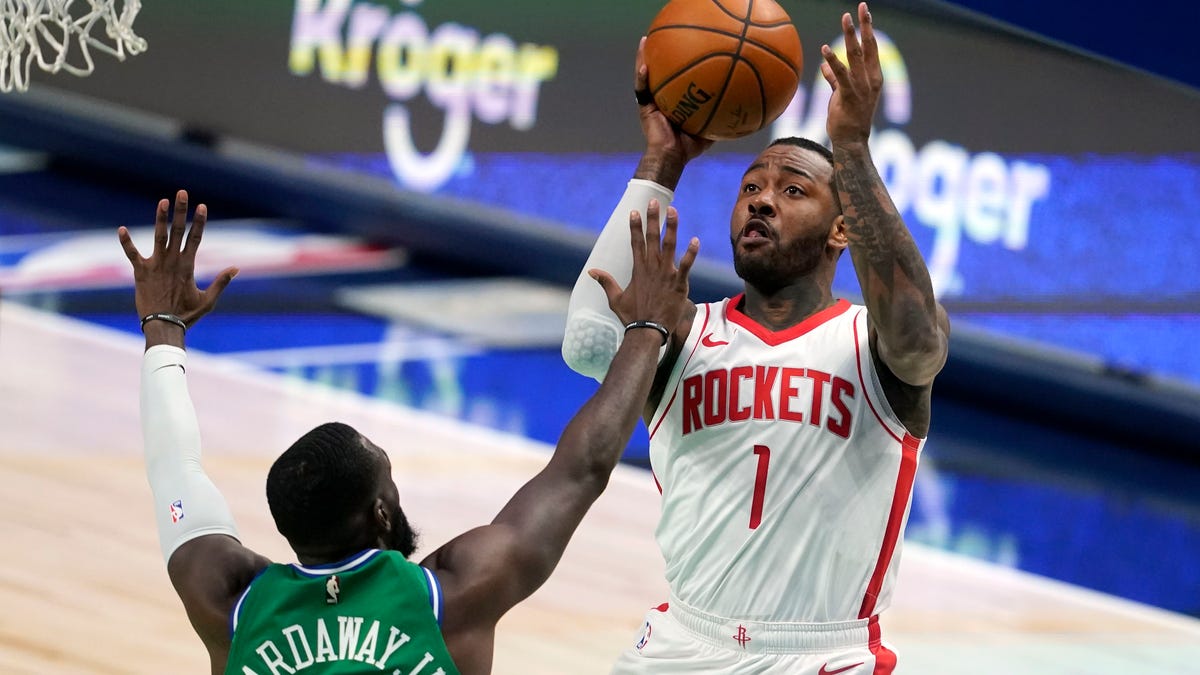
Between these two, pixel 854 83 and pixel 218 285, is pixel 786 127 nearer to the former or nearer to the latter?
pixel 854 83

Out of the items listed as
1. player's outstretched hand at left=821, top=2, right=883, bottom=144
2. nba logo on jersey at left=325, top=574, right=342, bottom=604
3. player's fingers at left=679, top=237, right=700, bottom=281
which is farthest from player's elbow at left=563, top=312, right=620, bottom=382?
nba logo on jersey at left=325, top=574, right=342, bottom=604

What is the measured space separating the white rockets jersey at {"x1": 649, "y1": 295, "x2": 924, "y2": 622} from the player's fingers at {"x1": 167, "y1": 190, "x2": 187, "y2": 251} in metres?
1.17

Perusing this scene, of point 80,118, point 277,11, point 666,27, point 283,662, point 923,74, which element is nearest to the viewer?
point 283,662

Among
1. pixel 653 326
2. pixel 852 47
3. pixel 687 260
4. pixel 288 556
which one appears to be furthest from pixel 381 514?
pixel 288 556

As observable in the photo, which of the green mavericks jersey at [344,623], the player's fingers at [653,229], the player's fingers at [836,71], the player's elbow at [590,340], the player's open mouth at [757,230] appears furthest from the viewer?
the player's open mouth at [757,230]

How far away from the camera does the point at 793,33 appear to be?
4.12 metres

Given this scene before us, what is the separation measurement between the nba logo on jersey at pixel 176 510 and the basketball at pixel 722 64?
1.50m

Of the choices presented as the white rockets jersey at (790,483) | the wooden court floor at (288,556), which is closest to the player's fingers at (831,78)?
the white rockets jersey at (790,483)

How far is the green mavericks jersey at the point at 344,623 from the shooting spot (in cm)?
277

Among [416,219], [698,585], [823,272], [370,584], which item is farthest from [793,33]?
[416,219]

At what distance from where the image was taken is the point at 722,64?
3.91 meters

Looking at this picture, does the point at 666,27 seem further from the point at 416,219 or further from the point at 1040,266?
the point at 416,219

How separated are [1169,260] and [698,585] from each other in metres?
6.12

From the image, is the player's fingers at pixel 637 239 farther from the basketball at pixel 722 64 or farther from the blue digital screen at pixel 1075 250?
the blue digital screen at pixel 1075 250
